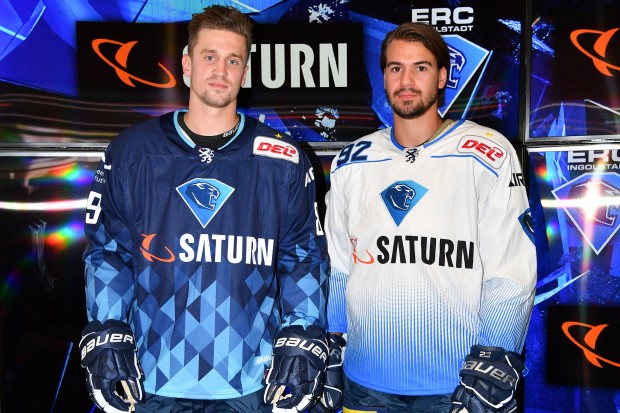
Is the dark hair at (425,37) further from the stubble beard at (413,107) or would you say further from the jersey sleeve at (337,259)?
the jersey sleeve at (337,259)

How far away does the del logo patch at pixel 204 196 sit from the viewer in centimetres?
212

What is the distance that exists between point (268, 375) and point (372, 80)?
154cm

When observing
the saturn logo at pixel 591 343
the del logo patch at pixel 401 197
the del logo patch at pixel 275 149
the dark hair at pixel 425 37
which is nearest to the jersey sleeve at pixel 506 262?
the del logo patch at pixel 401 197

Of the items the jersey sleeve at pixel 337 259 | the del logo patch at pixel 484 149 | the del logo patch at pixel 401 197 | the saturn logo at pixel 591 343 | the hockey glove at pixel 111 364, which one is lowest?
the saturn logo at pixel 591 343

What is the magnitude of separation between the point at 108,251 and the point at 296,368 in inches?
27.1

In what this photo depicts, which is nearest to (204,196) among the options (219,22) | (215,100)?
(215,100)

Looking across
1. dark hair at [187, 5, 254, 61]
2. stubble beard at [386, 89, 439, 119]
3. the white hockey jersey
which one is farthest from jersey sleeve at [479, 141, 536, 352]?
dark hair at [187, 5, 254, 61]

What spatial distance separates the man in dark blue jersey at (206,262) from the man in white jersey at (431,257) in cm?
21

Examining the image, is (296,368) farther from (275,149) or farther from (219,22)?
(219,22)

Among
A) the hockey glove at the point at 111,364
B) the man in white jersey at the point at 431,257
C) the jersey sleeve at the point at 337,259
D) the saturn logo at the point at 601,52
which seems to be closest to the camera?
the hockey glove at the point at 111,364

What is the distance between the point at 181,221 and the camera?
212 centimetres

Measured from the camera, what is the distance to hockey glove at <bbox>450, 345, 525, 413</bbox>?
6.71ft

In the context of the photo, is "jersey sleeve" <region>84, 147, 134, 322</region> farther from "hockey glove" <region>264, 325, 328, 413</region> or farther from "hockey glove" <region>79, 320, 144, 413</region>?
"hockey glove" <region>264, 325, 328, 413</region>

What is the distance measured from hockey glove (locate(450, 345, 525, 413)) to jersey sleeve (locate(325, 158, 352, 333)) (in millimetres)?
528
